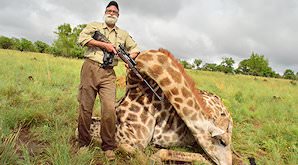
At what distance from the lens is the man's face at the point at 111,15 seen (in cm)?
432

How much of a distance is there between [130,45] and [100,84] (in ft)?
2.59

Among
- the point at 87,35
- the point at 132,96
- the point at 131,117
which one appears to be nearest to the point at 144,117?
the point at 131,117

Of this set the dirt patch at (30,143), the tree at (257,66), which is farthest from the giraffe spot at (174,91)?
the tree at (257,66)

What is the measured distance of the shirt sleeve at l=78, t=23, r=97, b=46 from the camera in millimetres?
4199

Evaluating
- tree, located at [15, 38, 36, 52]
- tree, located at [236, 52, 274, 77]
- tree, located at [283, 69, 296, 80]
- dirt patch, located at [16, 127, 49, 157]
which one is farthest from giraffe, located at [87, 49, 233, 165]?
tree, located at [236, 52, 274, 77]

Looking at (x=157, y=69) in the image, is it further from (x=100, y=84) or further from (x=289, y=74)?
(x=289, y=74)

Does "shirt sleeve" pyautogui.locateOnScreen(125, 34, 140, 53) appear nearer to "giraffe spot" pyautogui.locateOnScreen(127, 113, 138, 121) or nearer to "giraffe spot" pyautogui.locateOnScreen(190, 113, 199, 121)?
"giraffe spot" pyautogui.locateOnScreen(127, 113, 138, 121)

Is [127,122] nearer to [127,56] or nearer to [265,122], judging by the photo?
[127,56]

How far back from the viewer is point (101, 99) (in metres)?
4.18

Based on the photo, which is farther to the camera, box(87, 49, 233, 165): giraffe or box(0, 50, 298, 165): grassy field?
box(87, 49, 233, 165): giraffe

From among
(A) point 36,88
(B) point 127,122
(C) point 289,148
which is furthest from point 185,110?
(A) point 36,88

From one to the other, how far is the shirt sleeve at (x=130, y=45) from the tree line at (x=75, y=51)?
35.9 meters

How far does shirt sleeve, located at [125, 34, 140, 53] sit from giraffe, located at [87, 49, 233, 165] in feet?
0.70

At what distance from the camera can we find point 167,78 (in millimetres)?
4363
